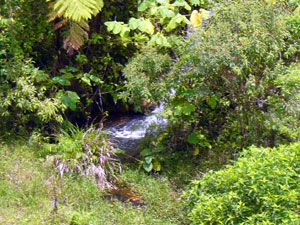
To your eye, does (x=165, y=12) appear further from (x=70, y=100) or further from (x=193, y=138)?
(x=70, y=100)

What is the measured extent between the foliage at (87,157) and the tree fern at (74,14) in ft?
4.76

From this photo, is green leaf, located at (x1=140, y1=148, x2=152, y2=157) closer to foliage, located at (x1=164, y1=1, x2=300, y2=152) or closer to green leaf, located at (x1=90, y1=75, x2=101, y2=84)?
foliage, located at (x1=164, y1=1, x2=300, y2=152)

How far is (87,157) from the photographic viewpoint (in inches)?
270

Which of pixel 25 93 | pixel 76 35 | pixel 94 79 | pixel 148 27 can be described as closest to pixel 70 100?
pixel 94 79

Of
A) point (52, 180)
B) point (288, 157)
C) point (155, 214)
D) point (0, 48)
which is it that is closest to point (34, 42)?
point (0, 48)

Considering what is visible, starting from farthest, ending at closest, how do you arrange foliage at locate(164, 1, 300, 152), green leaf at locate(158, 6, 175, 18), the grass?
green leaf at locate(158, 6, 175, 18), foliage at locate(164, 1, 300, 152), the grass

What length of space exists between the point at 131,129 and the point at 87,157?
6.98 feet

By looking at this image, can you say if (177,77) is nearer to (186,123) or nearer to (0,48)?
(186,123)

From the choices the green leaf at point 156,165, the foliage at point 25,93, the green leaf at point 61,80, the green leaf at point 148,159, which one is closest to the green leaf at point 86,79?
the green leaf at point 61,80

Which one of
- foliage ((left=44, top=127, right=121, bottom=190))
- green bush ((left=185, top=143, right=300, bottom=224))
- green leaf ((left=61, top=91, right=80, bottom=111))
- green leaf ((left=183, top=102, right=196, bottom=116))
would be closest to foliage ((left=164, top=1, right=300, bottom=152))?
green leaf ((left=183, top=102, right=196, bottom=116))

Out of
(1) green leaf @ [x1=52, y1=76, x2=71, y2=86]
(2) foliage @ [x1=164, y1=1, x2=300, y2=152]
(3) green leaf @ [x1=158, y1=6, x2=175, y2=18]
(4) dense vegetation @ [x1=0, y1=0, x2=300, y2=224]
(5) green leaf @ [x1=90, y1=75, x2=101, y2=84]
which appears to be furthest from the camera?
(5) green leaf @ [x1=90, y1=75, x2=101, y2=84]

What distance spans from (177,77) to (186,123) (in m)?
0.97

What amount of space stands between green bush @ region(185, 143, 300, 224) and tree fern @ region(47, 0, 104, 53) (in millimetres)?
3113

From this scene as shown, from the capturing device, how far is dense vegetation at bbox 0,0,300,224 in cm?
579
